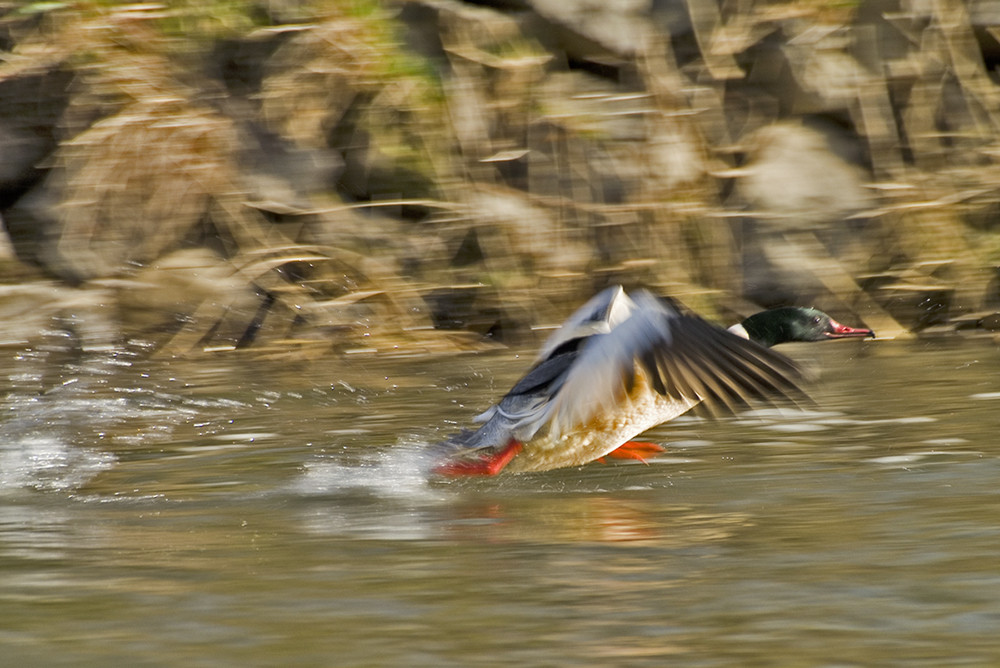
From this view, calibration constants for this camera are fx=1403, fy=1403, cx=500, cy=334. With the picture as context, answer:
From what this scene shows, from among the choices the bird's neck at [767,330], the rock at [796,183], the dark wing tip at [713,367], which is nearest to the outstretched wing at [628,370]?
the dark wing tip at [713,367]

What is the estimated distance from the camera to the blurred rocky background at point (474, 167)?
24.1 ft

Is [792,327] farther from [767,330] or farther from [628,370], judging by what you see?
[628,370]

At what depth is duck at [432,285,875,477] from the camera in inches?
144

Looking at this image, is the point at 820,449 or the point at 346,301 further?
the point at 346,301

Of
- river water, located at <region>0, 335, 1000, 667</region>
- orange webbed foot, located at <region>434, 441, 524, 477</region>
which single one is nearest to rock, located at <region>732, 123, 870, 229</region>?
river water, located at <region>0, 335, 1000, 667</region>

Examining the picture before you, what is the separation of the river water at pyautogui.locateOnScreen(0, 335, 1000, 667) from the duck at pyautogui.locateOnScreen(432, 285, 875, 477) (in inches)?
3.8

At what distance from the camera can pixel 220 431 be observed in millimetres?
4801

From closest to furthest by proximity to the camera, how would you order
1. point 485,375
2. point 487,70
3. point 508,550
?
point 508,550
point 485,375
point 487,70

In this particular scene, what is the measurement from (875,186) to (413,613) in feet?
18.4

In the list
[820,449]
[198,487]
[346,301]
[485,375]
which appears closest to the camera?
[198,487]

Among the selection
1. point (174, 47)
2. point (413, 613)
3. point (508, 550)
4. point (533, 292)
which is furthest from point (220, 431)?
point (174, 47)

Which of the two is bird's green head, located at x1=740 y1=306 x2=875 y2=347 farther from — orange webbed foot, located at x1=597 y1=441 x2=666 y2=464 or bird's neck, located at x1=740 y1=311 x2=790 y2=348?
orange webbed foot, located at x1=597 y1=441 x2=666 y2=464

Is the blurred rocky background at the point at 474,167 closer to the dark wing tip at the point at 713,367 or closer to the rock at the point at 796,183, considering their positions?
the rock at the point at 796,183

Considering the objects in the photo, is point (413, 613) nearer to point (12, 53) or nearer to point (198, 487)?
point (198, 487)
